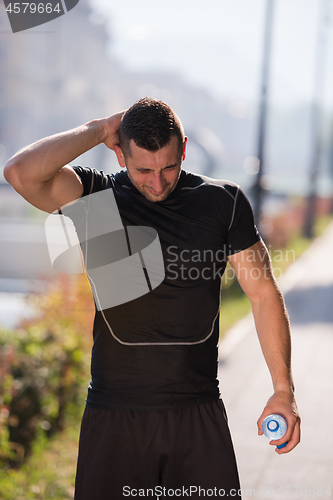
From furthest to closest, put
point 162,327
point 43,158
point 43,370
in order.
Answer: point 43,370, point 162,327, point 43,158

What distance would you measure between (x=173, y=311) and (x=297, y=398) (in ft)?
12.6

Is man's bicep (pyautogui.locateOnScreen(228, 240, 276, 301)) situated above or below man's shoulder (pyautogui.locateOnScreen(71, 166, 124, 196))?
below

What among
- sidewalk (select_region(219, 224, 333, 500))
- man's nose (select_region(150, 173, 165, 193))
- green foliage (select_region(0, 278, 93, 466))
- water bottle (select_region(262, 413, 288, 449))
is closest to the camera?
water bottle (select_region(262, 413, 288, 449))

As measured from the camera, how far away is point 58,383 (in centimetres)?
467

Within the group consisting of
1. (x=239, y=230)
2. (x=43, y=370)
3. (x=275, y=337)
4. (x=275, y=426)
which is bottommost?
(x=43, y=370)

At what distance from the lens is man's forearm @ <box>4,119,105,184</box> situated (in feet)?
6.41

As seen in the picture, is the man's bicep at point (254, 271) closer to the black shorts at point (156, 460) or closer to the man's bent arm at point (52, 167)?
the black shorts at point (156, 460)

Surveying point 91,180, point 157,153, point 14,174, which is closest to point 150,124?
point 157,153

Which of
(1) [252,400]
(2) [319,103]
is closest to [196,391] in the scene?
(1) [252,400]

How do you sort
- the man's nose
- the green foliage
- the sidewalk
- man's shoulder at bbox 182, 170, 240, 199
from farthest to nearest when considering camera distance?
the green foliage
the sidewalk
man's shoulder at bbox 182, 170, 240, 199
the man's nose

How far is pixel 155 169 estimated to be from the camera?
204 centimetres

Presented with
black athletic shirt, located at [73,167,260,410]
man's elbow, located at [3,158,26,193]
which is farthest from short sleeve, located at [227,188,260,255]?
man's elbow, located at [3,158,26,193]

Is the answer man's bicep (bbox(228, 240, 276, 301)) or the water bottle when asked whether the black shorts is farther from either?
man's bicep (bbox(228, 240, 276, 301))

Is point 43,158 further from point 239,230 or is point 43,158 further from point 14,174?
point 239,230
